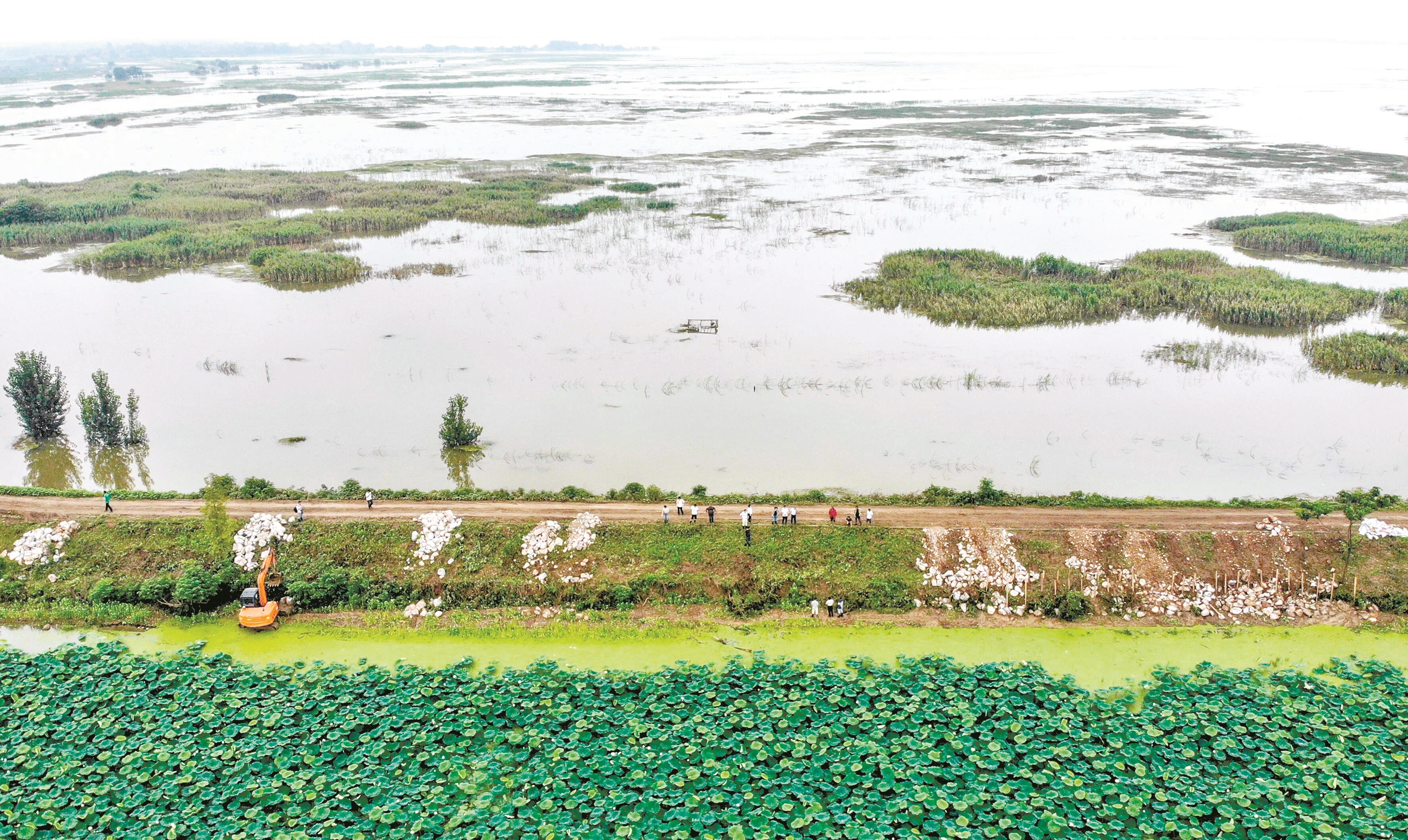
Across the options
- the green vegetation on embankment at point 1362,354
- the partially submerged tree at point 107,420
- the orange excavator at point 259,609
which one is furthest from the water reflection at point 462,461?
the green vegetation on embankment at point 1362,354

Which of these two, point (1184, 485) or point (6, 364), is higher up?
point (6, 364)

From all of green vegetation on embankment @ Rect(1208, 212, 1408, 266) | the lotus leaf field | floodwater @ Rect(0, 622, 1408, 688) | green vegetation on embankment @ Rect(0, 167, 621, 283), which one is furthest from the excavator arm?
green vegetation on embankment @ Rect(1208, 212, 1408, 266)

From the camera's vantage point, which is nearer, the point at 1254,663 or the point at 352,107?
the point at 1254,663

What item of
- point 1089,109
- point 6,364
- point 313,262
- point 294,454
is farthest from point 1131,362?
point 1089,109

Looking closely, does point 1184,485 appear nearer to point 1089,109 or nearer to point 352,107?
point 1089,109

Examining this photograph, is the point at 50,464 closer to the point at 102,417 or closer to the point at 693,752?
the point at 102,417

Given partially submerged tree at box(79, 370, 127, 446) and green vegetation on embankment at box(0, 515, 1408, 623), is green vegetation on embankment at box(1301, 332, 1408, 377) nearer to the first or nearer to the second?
green vegetation on embankment at box(0, 515, 1408, 623)

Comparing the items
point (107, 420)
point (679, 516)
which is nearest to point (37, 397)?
point (107, 420)
